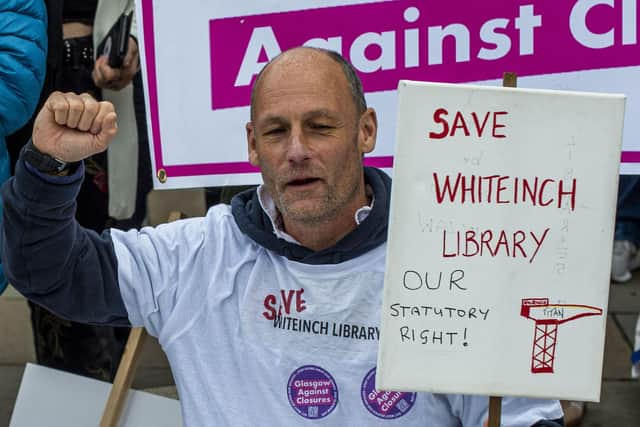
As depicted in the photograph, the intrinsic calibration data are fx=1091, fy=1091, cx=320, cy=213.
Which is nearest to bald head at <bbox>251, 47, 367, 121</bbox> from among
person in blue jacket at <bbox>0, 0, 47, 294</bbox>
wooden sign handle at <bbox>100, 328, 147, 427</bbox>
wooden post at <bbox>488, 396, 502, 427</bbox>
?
wooden post at <bbox>488, 396, 502, 427</bbox>

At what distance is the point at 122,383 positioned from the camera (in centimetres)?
309

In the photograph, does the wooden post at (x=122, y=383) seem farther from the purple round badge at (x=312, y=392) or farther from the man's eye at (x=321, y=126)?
the man's eye at (x=321, y=126)

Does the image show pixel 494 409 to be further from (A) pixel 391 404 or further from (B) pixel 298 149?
(B) pixel 298 149

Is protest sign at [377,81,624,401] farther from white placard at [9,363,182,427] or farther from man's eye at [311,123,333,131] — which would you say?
white placard at [9,363,182,427]

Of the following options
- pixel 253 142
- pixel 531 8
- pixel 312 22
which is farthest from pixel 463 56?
pixel 253 142

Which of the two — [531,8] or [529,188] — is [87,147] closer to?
[529,188]

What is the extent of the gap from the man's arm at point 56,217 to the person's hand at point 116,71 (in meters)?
1.22

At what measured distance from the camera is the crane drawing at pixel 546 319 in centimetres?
195

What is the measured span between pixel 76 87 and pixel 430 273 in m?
1.90

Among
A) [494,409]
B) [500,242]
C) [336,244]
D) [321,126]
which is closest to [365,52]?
[321,126]

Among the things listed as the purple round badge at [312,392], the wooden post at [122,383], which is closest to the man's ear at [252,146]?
the purple round badge at [312,392]

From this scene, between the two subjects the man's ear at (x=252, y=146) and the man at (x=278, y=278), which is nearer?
the man at (x=278, y=278)

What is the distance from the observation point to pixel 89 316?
2.31 meters

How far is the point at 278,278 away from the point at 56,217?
48 centimetres
